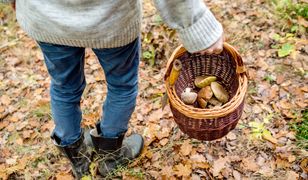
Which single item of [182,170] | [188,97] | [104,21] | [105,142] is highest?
[104,21]

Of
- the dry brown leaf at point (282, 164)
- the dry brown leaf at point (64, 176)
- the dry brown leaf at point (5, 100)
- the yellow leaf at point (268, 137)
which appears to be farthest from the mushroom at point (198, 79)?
the dry brown leaf at point (5, 100)

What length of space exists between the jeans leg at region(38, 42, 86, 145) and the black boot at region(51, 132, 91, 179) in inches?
1.6

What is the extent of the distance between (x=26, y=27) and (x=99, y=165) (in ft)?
4.37

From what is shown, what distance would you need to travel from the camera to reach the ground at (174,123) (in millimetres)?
2855

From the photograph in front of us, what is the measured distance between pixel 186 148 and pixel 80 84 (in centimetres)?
109

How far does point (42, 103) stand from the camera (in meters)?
3.45

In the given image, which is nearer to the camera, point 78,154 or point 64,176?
point 78,154

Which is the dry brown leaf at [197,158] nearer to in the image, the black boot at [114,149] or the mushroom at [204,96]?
the black boot at [114,149]

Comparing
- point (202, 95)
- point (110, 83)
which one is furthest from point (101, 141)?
point (202, 95)

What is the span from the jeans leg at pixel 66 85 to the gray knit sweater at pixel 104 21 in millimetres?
125

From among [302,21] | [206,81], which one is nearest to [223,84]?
[206,81]

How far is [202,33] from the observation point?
177 cm

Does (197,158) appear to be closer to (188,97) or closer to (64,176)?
(188,97)

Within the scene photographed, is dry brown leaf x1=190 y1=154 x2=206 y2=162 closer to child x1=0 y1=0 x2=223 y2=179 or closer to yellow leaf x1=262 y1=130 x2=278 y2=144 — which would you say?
yellow leaf x1=262 y1=130 x2=278 y2=144
